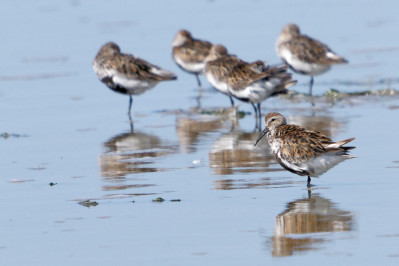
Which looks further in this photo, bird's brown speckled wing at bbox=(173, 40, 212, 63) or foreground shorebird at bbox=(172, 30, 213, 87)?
bird's brown speckled wing at bbox=(173, 40, 212, 63)

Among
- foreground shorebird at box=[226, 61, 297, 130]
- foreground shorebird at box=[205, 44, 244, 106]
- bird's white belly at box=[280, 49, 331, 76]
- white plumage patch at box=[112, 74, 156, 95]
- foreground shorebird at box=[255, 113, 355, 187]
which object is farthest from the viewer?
bird's white belly at box=[280, 49, 331, 76]

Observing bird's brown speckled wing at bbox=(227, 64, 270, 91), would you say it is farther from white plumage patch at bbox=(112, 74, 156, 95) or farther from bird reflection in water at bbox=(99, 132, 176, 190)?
bird reflection in water at bbox=(99, 132, 176, 190)

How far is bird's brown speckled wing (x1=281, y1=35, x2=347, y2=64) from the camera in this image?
17.4 metres

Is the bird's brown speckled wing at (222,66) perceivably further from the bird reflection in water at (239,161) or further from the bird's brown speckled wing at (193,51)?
the bird's brown speckled wing at (193,51)

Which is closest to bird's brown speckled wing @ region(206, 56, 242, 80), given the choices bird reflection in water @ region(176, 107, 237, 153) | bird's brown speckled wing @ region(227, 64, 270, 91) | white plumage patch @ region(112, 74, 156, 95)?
bird's brown speckled wing @ region(227, 64, 270, 91)

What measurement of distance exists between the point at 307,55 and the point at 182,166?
7204mm

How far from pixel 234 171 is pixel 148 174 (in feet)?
3.38

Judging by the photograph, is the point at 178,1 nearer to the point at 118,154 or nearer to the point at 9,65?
the point at 9,65

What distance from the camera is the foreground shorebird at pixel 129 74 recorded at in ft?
51.5

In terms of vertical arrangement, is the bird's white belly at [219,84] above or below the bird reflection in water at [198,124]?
above

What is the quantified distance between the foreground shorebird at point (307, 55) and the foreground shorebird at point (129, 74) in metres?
3.11

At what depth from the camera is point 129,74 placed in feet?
51.6

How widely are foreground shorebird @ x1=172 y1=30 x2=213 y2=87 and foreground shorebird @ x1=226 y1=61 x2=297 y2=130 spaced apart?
3862 mm

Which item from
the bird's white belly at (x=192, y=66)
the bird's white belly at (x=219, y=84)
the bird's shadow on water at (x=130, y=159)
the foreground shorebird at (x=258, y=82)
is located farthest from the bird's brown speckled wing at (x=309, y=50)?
the bird's shadow on water at (x=130, y=159)
